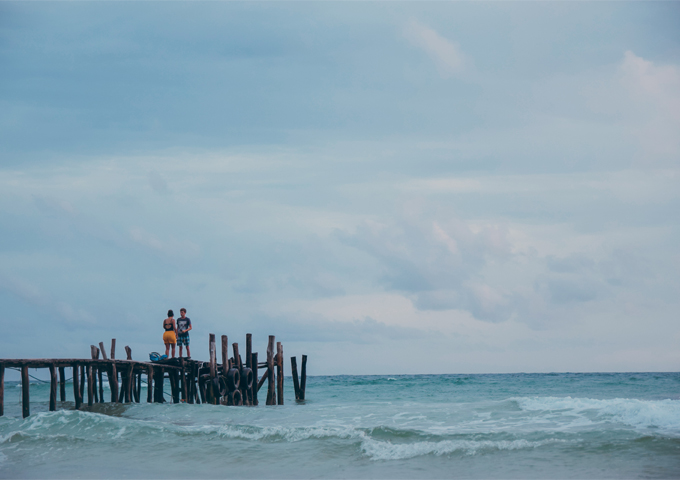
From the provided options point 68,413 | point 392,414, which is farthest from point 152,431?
point 392,414

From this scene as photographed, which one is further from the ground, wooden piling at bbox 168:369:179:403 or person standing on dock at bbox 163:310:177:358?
person standing on dock at bbox 163:310:177:358

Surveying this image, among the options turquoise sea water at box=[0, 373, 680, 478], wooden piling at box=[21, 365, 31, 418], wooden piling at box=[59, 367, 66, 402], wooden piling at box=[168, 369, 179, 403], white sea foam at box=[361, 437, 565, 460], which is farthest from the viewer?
wooden piling at box=[168, 369, 179, 403]

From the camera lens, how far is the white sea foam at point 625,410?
15945mm

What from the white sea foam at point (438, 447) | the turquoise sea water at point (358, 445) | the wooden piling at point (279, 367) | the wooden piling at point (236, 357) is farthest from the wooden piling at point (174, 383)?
the white sea foam at point (438, 447)

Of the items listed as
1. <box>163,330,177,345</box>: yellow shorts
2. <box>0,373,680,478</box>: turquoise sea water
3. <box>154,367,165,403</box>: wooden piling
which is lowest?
<box>0,373,680,478</box>: turquoise sea water

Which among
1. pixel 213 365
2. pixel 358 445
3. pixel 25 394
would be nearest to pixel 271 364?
pixel 213 365

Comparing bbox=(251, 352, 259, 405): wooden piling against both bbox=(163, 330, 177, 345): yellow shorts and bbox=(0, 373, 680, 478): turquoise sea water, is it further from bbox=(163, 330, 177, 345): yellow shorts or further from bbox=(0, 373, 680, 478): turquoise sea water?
bbox=(0, 373, 680, 478): turquoise sea water

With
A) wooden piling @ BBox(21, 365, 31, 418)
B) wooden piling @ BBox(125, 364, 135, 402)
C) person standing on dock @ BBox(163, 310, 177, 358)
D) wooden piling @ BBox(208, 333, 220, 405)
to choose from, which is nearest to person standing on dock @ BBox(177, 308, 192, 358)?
person standing on dock @ BBox(163, 310, 177, 358)

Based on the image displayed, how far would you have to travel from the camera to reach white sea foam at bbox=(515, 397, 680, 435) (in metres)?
15.9

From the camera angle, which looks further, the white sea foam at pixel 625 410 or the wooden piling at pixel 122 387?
the wooden piling at pixel 122 387

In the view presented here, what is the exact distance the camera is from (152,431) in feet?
54.9

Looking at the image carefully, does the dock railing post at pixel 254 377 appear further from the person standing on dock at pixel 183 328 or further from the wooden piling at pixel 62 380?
the wooden piling at pixel 62 380

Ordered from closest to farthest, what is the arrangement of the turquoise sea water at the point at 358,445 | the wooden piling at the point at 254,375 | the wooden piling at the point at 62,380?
the turquoise sea water at the point at 358,445
the wooden piling at the point at 62,380
the wooden piling at the point at 254,375

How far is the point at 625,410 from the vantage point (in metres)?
18.0
